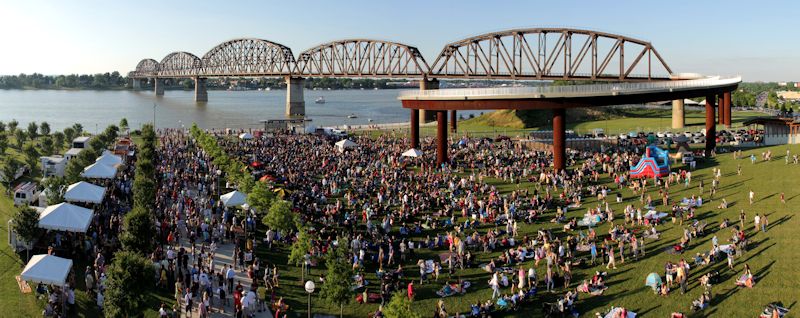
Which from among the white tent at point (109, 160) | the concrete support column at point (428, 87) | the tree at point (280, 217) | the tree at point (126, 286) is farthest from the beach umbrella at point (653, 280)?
the concrete support column at point (428, 87)

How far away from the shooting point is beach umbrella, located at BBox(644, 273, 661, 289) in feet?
69.2

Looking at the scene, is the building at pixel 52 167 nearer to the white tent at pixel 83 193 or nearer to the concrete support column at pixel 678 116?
the white tent at pixel 83 193

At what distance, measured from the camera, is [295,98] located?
154 metres

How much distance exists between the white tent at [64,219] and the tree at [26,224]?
1.14 feet

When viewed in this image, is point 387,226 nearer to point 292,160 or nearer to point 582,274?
point 582,274

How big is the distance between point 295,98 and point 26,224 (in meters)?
132

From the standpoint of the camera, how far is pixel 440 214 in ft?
108

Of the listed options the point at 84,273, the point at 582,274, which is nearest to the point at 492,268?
the point at 582,274

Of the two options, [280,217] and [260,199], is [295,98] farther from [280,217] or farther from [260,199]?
[280,217]

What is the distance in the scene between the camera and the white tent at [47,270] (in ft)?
65.0

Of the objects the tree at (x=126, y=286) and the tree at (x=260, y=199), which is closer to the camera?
the tree at (x=126, y=286)

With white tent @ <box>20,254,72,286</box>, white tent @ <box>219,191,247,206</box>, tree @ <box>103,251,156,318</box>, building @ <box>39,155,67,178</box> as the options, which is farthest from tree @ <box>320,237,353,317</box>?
building @ <box>39,155,67,178</box>

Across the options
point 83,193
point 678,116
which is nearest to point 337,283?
point 83,193

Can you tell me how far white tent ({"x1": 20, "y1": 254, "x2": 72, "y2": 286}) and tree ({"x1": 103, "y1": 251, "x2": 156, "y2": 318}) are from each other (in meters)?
2.47
